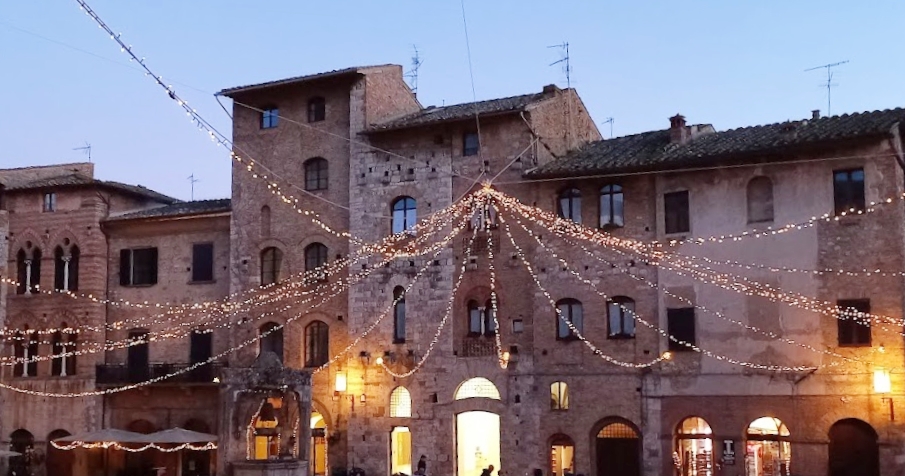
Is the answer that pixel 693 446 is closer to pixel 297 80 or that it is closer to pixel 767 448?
pixel 767 448

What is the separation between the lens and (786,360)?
29297 millimetres

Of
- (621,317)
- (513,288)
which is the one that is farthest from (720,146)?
(513,288)

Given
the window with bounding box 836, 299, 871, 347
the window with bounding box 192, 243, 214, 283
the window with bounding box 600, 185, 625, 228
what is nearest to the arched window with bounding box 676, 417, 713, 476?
the window with bounding box 836, 299, 871, 347

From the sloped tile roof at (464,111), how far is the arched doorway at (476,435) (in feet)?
25.4

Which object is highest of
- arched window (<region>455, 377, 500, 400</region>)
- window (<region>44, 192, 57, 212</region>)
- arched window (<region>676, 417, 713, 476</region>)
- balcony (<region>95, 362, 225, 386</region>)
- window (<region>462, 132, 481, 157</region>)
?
window (<region>462, 132, 481, 157</region>)

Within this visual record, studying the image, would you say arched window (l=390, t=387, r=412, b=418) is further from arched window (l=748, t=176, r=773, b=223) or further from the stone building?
arched window (l=748, t=176, r=773, b=223)

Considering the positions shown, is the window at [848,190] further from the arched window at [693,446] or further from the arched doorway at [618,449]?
the arched doorway at [618,449]

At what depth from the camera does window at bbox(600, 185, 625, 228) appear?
3188cm

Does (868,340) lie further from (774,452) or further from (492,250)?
(492,250)

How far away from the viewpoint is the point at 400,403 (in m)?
34.6

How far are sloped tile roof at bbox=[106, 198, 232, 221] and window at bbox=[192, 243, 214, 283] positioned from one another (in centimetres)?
117

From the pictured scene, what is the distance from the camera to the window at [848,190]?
28.9 m

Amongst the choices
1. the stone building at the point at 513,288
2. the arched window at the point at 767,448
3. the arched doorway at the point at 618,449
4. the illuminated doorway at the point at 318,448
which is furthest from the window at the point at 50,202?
Answer: the arched window at the point at 767,448

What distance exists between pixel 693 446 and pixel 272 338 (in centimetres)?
1369
